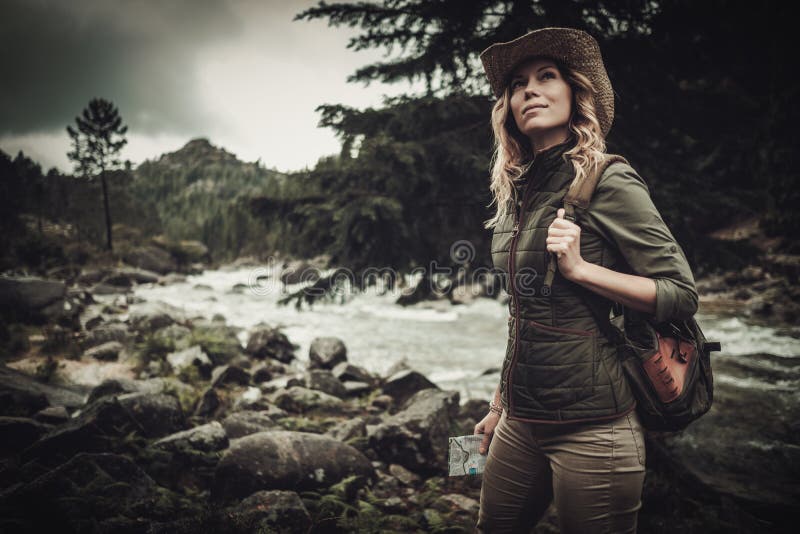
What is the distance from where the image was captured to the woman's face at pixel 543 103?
1729 mm

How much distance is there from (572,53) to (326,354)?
28.7ft

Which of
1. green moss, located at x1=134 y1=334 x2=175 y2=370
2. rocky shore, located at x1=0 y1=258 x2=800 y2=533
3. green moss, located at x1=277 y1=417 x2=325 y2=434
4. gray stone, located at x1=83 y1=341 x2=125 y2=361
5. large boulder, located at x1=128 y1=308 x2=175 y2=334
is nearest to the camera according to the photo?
rocky shore, located at x1=0 y1=258 x2=800 y2=533

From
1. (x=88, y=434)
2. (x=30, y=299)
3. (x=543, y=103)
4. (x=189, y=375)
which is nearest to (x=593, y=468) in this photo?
(x=543, y=103)

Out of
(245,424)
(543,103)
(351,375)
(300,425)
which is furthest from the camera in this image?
(351,375)

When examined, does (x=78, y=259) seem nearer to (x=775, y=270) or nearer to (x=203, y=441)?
(x=203, y=441)

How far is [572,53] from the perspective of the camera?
5.93 ft

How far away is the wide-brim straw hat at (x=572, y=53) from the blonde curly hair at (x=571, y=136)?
0.15 feet

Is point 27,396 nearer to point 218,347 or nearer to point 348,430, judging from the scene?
point 218,347

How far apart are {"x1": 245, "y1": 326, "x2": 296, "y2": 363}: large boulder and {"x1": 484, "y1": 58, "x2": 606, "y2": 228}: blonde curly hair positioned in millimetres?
9132

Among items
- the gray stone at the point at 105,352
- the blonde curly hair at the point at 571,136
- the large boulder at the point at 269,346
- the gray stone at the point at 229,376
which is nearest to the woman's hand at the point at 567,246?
the blonde curly hair at the point at 571,136

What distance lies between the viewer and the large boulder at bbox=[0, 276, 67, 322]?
34.4 feet

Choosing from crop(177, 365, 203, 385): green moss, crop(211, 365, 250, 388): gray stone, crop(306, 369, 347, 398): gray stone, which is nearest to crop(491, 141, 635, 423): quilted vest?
crop(306, 369, 347, 398): gray stone

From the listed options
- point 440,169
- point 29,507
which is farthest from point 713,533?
point 29,507

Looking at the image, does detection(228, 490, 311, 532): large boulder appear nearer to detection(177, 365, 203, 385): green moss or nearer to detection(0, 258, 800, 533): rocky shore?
detection(0, 258, 800, 533): rocky shore
